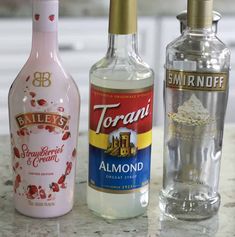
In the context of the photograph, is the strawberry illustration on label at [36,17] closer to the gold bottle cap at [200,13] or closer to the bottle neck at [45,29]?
the bottle neck at [45,29]

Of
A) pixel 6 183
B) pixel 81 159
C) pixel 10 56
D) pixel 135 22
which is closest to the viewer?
pixel 135 22

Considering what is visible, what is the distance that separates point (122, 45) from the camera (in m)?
0.87

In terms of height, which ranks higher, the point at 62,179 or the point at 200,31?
the point at 200,31

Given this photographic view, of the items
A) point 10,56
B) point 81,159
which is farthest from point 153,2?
point 81,159

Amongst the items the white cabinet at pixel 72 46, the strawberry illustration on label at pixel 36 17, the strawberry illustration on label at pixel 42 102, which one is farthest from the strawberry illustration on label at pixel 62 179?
the white cabinet at pixel 72 46

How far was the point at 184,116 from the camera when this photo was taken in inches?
35.3

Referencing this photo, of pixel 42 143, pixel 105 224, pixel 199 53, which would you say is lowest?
pixel 105 224

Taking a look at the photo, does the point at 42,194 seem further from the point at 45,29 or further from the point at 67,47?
the point at 67,47

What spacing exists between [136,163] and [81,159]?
243 millimetres

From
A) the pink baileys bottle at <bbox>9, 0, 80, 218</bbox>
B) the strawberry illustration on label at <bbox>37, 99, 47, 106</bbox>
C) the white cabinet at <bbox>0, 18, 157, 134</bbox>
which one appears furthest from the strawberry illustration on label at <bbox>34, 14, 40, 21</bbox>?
the white cabinet at <bbox>0, 18, 157, 134</bbox>

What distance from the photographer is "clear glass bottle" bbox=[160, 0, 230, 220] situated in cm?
88

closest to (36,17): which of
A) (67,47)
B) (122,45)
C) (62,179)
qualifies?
(122,45)

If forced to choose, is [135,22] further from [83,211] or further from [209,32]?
[83,211]

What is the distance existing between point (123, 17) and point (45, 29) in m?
0.10
